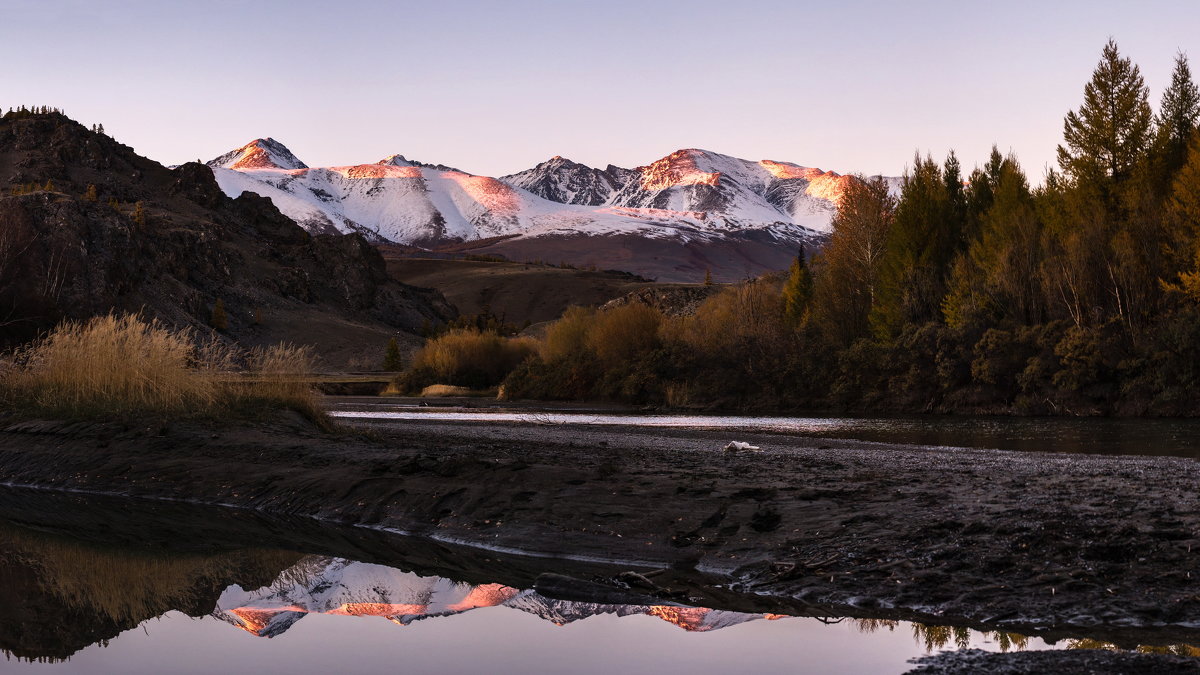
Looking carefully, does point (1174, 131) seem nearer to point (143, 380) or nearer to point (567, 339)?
point (567, 339)

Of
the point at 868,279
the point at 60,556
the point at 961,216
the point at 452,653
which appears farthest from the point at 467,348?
the point at 452,653

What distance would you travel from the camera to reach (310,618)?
7.94 metres

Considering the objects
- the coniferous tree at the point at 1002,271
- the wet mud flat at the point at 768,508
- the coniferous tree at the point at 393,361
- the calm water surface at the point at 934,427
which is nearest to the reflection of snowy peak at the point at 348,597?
the wet mud flat at the point at 768,508

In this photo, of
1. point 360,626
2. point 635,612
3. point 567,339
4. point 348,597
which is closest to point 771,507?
point 635,612

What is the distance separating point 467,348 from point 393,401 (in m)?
10.6

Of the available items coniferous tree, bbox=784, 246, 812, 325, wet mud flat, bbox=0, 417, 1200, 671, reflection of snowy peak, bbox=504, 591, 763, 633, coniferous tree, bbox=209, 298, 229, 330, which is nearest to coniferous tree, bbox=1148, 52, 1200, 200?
coniferous tree, bbox=784, 246, 812, 325

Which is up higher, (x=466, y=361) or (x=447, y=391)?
(x=466, y=361)

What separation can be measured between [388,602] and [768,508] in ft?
13.1

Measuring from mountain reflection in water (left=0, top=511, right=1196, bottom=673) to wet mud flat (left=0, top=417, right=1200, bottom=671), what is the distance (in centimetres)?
61

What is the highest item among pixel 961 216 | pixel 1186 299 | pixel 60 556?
pixel 961 216

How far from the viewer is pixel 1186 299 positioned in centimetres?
3253

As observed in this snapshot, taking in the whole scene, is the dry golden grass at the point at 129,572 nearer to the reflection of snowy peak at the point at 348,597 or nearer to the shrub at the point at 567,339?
the reflection of snowy peak at the point at 348,597

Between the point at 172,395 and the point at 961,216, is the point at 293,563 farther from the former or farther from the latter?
the point at 961,216

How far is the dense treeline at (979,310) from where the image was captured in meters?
32.8
